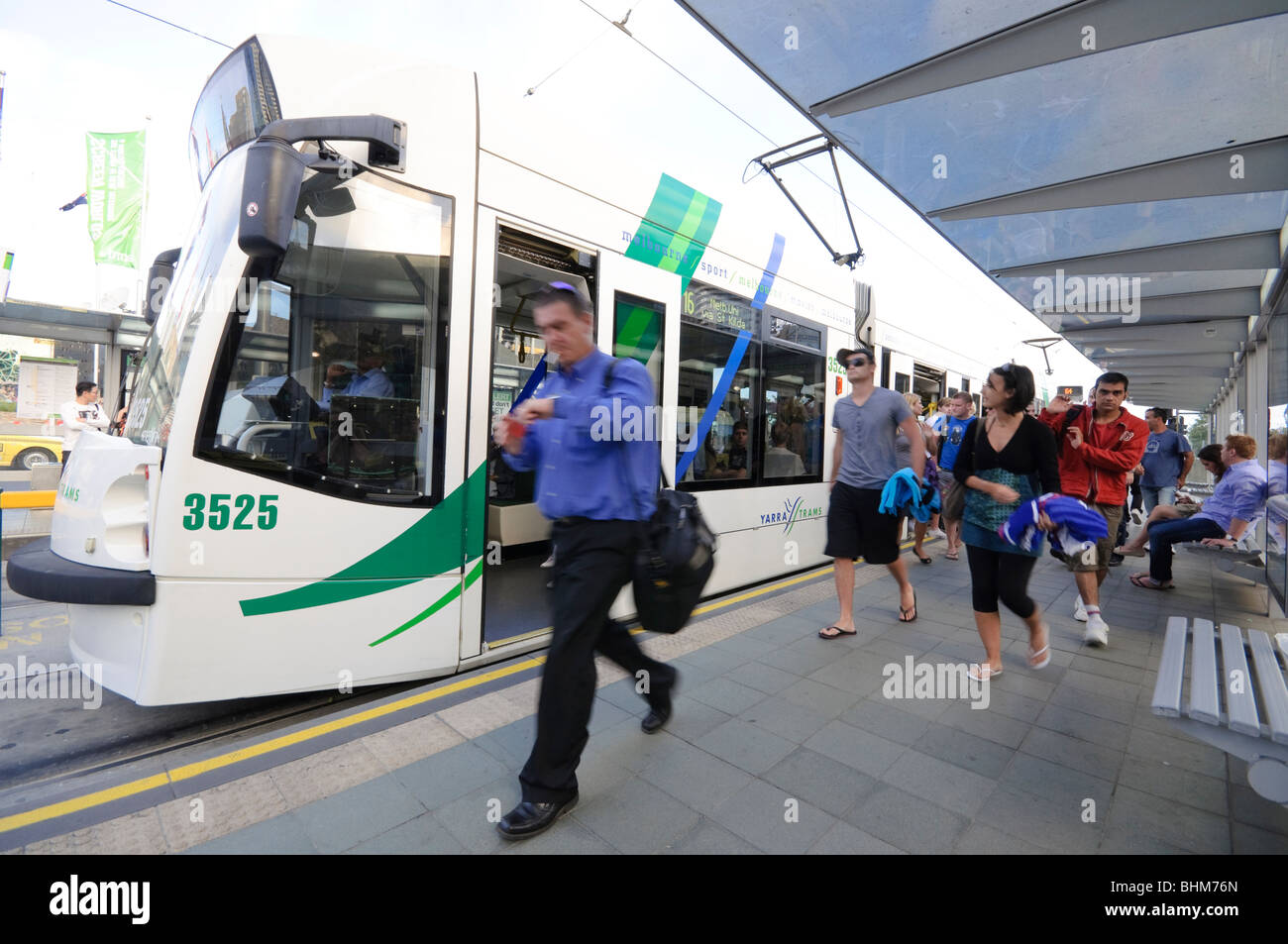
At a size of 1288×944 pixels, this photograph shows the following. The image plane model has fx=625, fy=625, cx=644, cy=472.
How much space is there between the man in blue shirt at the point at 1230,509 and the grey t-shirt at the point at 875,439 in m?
3.17

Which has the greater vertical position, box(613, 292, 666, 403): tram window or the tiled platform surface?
box(613, 292, 666, 403): tram window

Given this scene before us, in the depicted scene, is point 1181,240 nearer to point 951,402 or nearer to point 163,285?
point 951,402

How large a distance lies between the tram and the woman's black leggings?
2.52m

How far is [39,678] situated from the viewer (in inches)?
140

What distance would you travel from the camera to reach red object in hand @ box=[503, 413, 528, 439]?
2.23 metres

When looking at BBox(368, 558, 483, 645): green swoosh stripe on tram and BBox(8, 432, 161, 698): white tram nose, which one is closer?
BBox(8, 432, 161, 698): white tram nose

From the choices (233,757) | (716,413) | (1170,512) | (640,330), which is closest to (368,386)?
(233,757)

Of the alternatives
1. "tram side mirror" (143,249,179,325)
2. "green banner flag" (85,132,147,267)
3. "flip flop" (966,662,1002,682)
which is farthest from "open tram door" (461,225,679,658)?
"green banner flag" (85,132,147,267)

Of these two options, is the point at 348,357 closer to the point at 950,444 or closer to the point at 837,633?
the point at 837,633

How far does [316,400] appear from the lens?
2859 millimetres

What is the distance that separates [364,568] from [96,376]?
17265mm

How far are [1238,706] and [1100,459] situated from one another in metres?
3.08

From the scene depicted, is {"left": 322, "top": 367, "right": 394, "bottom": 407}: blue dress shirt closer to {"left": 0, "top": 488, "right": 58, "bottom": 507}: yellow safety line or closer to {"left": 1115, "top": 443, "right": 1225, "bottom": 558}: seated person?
{"left": 0, "top": 488, "right": 58, "bottom": 507}: yellow safety line

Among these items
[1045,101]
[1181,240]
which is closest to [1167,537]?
[1181,240]
